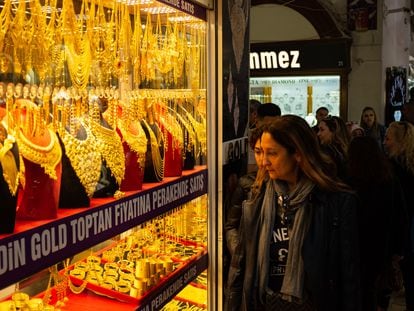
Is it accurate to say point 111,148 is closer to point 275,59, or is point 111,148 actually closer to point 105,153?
point 105,153

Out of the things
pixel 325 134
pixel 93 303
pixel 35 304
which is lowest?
pixel 93 303

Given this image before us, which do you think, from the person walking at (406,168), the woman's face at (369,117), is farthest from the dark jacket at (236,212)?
the woman's face at (369,117)

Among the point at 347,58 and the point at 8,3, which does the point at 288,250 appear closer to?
the point at 8,3

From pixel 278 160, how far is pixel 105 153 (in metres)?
0.64

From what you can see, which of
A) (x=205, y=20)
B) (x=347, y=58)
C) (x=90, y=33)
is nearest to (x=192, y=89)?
(x=205, y=20)

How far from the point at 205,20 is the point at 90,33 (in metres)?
0.85

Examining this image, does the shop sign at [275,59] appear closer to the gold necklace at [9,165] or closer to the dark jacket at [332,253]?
the dark jacket at [332,253]

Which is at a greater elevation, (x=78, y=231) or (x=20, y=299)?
(x=78, y=231)

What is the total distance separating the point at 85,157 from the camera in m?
1.96

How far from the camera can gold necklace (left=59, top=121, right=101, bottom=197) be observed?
189cm

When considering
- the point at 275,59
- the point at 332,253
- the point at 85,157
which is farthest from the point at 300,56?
the point at 85,157

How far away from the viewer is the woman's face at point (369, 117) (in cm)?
668

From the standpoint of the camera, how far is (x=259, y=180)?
7.82 feet

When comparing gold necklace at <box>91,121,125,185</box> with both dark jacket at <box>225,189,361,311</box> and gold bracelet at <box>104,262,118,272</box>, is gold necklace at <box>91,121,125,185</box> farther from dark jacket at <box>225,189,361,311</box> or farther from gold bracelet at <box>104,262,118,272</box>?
dark jacket at <box>225,189,361,311</box>
